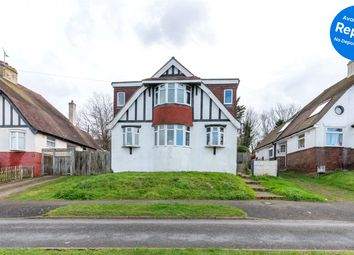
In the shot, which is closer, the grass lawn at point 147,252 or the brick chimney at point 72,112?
the grass lawn at point 147,252

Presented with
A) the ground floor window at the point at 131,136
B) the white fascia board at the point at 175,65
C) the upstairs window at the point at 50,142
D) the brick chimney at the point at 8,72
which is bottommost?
the upstairs window at the point at 50,142

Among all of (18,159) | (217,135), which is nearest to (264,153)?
(217,135)

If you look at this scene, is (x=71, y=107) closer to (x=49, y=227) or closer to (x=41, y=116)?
(x=41, y=116)

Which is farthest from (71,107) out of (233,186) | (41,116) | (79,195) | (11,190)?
(233,186)

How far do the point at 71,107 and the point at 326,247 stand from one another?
36175 mm

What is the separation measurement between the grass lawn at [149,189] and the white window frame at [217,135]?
151 inches

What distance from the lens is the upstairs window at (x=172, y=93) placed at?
22312 mm

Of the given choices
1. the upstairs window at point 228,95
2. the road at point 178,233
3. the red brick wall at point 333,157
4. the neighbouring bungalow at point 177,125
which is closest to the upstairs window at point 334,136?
the red brick wall at point 333,157

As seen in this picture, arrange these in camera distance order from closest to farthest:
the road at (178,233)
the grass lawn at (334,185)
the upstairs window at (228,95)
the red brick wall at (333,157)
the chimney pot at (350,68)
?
the road at (178,233)
the grass lawn at (334,185)
the upstairs window at (228,95)
the red brick wall at (333,157)
the chimney pot at (350,68)

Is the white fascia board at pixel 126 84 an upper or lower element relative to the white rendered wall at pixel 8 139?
upper

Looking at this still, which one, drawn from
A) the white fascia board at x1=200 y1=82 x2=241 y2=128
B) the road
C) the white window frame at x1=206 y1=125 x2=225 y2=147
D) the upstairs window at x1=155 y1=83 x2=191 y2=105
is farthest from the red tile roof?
the road

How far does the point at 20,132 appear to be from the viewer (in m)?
25.1

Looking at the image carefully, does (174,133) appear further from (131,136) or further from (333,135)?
(333,135)

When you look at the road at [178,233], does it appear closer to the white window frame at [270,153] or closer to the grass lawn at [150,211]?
the grass lawn at [150,211]
